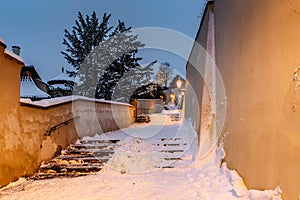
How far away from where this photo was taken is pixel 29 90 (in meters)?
16.1

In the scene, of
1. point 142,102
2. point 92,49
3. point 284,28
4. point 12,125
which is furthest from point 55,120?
point 142,102

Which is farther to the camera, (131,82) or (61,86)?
(131,82)

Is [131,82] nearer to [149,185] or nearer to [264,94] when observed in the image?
[149,185]

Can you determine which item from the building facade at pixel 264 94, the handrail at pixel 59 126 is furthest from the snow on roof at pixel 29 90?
the building facade at pixel 264 94

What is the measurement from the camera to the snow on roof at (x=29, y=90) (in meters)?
15.3

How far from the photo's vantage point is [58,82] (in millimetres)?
17688

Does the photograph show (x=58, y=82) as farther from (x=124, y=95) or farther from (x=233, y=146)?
(x=233, y=146)

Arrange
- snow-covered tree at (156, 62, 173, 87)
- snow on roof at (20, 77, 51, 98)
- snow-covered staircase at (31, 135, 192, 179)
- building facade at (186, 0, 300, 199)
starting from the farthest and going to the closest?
snow-covered tree at (156, 62, 173, 87), snow on roof at (20, 77, 51, 98), snow-covered staircase at (31, 135, 192, 179), building facade at (186, 0, 300, 199)

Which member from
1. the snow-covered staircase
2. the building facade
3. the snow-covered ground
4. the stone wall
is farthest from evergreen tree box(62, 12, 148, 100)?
the building facade

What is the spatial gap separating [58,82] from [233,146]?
16.8 metres

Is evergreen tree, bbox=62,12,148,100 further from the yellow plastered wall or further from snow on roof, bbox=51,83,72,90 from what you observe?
the yellow plastered wall

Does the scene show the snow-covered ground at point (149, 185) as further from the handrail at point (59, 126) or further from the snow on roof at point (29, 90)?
the snow on roof at point (29, 90)

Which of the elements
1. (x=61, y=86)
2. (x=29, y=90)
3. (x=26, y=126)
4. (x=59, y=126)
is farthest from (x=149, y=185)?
(x=61, y=86)

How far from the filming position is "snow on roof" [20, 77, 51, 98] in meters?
15.3
